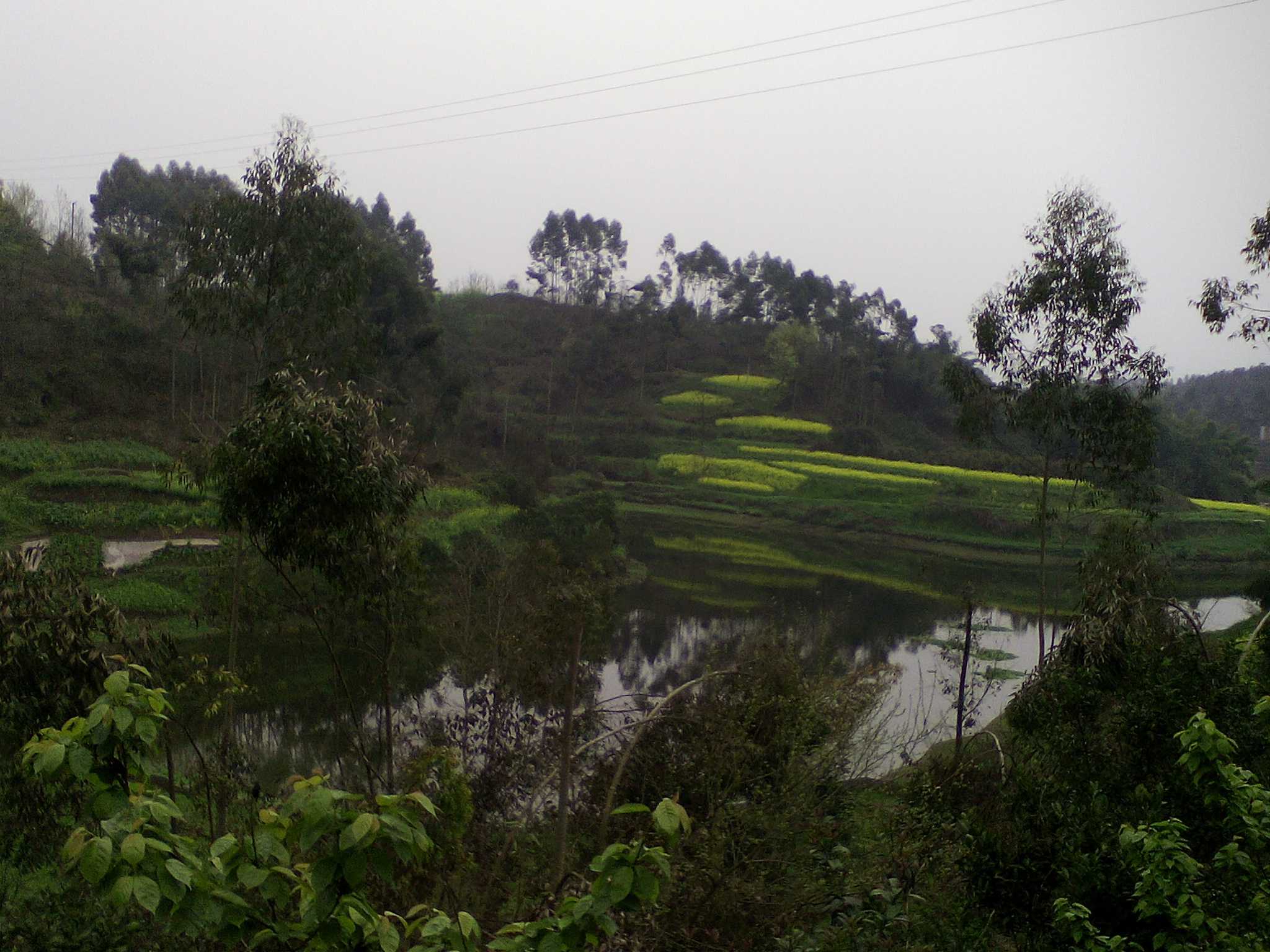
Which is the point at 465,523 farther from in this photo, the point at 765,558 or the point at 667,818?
the point at 667,818

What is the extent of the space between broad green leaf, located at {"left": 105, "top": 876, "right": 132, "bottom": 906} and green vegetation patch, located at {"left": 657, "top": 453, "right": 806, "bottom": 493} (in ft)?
120

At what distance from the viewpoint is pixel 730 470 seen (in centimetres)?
4022

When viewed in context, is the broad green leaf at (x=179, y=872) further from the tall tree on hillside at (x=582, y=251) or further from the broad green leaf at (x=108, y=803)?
the tall tree on hillside at (x=582, y=251)

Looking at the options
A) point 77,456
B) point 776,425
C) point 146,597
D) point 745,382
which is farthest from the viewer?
point 745,382

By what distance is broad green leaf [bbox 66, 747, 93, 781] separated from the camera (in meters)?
2.05

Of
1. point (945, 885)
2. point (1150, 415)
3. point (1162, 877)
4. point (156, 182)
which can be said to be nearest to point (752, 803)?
point (945, 885)

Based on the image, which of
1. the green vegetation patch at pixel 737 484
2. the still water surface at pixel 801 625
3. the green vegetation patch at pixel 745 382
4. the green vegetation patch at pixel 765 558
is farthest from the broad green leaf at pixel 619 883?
the green vegetation patch at pixel 745 382

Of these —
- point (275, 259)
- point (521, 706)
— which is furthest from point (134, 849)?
point (275, 259)

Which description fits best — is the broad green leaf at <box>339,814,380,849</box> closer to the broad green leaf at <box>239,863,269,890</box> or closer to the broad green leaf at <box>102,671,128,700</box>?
the broad green leaf at <box>239,863,269,890</box>

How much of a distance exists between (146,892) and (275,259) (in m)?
7.67

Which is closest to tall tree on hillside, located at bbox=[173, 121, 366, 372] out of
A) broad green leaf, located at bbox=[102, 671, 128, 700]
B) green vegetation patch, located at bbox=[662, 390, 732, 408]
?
broad green leaf, located at bbox=[102, 671, 128, 700]

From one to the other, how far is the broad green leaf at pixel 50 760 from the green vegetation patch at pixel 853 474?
119 feet

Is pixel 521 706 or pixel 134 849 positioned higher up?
pixel 134 849

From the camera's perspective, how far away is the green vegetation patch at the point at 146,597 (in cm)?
1558
